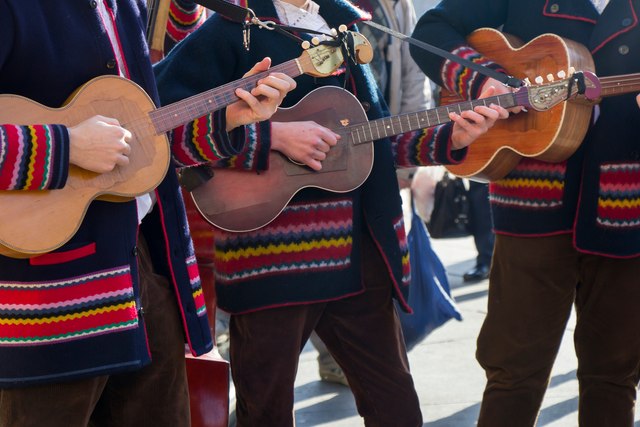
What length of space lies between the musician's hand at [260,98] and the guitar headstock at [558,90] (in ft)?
2.39

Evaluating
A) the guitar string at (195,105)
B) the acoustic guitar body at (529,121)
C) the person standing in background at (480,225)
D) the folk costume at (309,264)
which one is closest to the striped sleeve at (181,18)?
the folk costume at (309,264)

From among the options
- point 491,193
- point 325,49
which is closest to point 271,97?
point 325,49

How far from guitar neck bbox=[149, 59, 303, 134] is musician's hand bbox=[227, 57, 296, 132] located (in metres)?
0.02

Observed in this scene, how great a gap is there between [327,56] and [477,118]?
475 mm

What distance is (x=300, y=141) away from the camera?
2.65m

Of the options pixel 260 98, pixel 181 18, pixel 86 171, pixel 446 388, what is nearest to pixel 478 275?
pixel 446 388

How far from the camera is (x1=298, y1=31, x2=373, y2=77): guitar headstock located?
8.10ft

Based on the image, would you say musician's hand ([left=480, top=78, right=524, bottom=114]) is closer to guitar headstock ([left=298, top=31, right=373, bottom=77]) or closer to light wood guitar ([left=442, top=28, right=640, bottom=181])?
light wood guitar ([left=442, top=28, right=640, bottom=181])

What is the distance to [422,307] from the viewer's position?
13.3 feet

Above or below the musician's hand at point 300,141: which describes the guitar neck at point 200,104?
above

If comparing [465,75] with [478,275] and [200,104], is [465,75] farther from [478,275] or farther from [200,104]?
[478,275]

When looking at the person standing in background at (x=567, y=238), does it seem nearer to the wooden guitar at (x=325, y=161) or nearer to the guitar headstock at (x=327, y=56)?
the wooden guitar at (x=325, y=161)

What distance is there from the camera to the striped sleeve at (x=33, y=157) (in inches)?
74.4

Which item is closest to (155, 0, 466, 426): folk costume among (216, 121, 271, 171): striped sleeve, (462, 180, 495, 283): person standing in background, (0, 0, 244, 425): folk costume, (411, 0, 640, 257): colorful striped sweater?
(216, 121, 271, 171): striped sleeve
